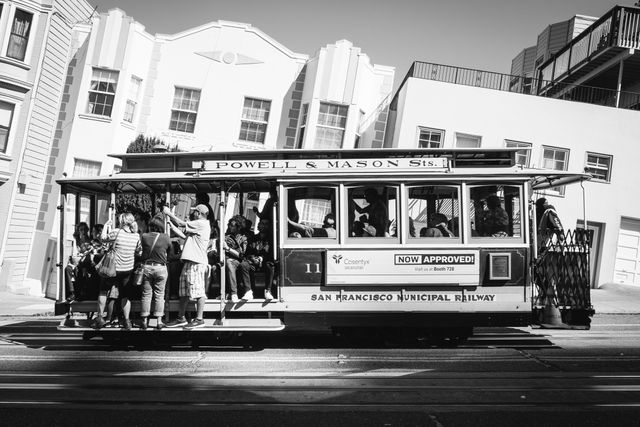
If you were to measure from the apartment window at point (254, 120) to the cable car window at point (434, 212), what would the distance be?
12.2 meters

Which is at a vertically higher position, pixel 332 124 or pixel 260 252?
pixel 332 124

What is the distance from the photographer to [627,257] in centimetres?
1883

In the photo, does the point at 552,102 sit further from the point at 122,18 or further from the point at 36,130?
the point at 36,130

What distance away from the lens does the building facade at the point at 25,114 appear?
59.0 ft

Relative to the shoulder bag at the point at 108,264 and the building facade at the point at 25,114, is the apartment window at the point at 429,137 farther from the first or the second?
the shoulder bag at the point at 108,264

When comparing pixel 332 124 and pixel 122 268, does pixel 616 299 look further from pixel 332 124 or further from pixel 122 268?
pixel 122 268

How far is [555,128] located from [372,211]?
12.9 m

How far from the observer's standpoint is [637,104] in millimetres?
20094

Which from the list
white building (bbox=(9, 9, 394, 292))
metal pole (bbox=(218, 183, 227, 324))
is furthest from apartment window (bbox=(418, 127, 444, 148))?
metal pole (bbox=(218, 183, 227, 324))

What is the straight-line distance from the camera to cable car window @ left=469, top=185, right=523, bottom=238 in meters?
8.43

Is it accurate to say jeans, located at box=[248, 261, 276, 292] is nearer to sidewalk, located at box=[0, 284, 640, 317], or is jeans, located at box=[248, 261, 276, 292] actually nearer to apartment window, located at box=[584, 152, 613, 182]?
sidewalk, located at box=[0, 284, 640, 317]

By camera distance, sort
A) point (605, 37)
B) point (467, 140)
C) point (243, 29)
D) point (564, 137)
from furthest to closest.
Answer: point (605, 37) < point (243, 29) < point (467, 140) < point (564, 137)

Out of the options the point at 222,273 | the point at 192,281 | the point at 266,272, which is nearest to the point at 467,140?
the point at 266,272

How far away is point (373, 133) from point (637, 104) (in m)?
9.87
